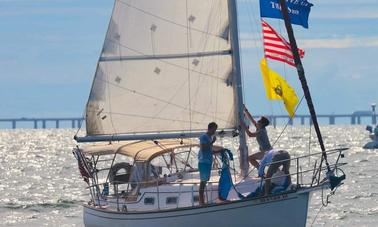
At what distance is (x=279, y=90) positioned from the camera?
94.7 feet

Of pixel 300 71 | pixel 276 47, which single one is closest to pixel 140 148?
pixel 276 47

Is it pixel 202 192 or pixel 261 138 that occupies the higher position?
pixel 261 138

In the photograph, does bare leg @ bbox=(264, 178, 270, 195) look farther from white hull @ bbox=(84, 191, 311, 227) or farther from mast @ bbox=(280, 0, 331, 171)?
mast @ bbox=(280, 0, 331, 171)

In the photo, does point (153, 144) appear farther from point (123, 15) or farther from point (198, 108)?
point (123, 15)

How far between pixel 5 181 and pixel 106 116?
35.4 m

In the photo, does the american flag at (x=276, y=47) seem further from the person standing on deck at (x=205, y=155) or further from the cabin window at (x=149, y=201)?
the cabin window at (x=149, y=201)

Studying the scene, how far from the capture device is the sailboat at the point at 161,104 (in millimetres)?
29234

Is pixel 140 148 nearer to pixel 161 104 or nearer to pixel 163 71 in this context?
pixel 161 104

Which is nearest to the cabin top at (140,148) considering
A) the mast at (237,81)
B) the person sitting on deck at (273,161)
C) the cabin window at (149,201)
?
the cabin window at (149,201)

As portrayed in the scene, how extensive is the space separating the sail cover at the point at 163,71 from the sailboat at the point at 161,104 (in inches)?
1.1

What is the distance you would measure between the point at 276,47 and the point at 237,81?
1.52 metres

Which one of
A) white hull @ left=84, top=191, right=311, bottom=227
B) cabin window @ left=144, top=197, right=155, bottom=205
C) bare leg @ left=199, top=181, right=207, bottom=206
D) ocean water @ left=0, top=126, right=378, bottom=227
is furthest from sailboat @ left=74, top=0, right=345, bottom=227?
ocean water @ left=0, top=126, right=378, bottom=227

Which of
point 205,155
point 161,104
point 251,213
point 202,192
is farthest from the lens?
point 161,104

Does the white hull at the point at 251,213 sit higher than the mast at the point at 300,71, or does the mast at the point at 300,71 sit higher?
the mast at the point at 300,71
